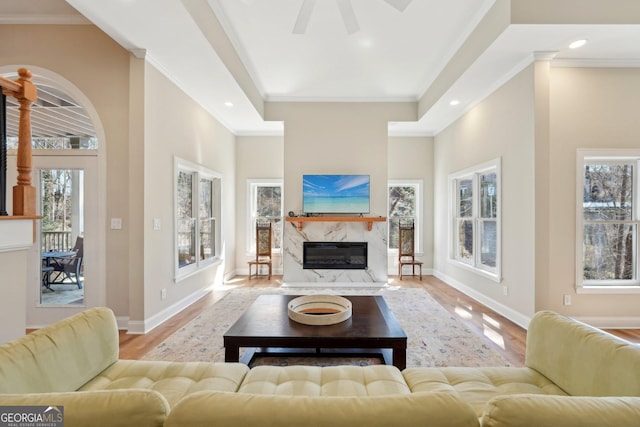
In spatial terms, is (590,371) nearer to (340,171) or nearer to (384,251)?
(384,251)

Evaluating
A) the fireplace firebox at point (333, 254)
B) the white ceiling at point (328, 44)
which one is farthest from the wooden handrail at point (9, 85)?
the fireplace firebox at point (333, 254)

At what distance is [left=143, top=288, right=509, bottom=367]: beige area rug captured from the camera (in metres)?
2.71

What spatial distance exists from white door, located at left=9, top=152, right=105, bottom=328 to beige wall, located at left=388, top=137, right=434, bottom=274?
510 centimetres

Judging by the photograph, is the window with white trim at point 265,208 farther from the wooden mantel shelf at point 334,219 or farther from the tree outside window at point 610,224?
the tree outside window at point 610,224

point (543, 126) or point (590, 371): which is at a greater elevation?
point (543, 126)

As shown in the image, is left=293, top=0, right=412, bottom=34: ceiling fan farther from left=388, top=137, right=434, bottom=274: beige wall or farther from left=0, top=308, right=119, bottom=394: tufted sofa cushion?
left=388, top=137, right=434, bottom=274: beige wall

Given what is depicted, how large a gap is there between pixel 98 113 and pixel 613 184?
5886mm

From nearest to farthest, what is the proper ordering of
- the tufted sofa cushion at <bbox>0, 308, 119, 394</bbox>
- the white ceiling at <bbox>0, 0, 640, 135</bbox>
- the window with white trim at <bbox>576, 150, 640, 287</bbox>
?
the tufted sofa cushion at <bbox>0, 308, 119, 394</bbox> < the white ceiling at <bbox>0, 0, 640, 135</bbox> < the window with white trim at <bbox>576, 150, 640, 287</bbox>

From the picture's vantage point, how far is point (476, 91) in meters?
4.24

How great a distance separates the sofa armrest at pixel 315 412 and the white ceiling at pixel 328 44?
255cm

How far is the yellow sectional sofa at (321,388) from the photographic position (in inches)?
32.3

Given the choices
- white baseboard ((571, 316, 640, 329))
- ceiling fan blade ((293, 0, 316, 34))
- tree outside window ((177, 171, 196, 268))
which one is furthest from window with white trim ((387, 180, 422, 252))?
ceiling fan blade ((293, 0, 316, 34))

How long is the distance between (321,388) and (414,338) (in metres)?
1.95

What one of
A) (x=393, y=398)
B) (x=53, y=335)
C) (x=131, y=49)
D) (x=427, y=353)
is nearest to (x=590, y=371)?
(x=393, y=398)
